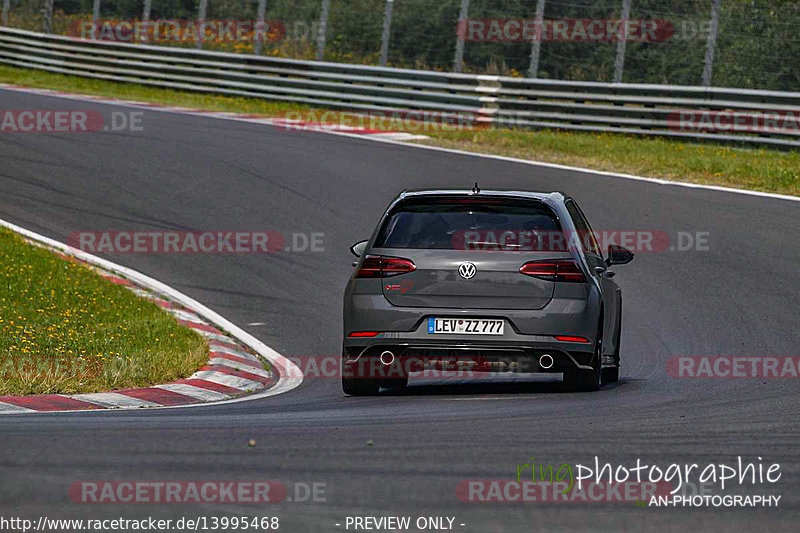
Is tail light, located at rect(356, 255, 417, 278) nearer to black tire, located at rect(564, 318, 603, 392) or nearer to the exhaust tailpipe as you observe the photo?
the exhaust tailpipe

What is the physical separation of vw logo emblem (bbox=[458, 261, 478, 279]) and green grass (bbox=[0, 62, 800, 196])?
A: 37.2ft

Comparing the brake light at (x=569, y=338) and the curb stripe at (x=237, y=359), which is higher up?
the brake light at (x=569, y=338)

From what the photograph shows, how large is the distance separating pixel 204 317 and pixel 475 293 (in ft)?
15.6

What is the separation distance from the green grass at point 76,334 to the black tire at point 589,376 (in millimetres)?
3210

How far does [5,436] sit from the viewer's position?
268 inches

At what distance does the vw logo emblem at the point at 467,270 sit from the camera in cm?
908

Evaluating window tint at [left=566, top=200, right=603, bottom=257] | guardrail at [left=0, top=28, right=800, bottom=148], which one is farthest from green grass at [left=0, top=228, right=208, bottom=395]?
guardrail at [left=0, top=28, right=800, bottom=148]

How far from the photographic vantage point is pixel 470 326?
9055 mm

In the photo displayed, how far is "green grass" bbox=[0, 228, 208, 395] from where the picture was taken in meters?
9.71

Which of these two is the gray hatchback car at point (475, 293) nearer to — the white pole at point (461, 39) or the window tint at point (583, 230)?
the window tint at point (583, 230)

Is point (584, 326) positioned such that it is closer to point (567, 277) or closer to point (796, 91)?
point (567, 277)

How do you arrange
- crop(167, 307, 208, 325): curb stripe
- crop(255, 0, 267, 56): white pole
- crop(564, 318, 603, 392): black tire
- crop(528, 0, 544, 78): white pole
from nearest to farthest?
crop(564, 318, 603, 392): black tire < crop(167, 307, 208, 325): curb stripe < crop(528, 0, 544, 78): white pole < crop(255, 0, 267, 56): white pole

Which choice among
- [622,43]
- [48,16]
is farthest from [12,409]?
[48,16]

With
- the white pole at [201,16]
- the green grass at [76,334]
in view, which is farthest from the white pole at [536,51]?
the green grass at [76,334]
